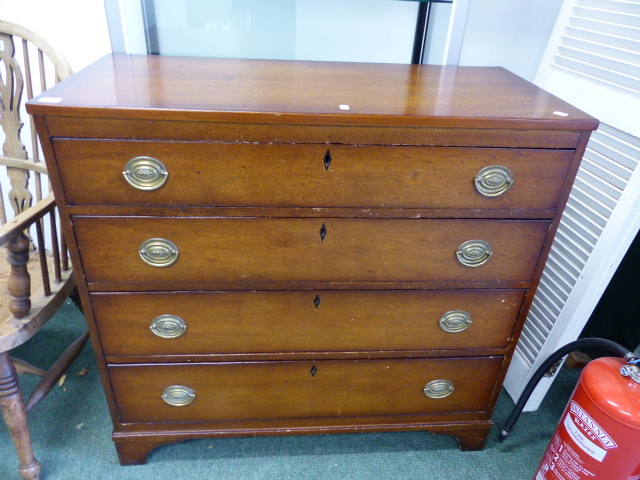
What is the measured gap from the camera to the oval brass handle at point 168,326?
3.80 ft

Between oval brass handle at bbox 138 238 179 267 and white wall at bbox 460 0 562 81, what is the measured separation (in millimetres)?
1123

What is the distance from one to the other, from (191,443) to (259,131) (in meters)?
1.06

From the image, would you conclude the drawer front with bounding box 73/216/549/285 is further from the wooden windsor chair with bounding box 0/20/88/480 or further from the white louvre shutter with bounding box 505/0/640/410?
the white louvre shutter with bounding box 505/0/640/410

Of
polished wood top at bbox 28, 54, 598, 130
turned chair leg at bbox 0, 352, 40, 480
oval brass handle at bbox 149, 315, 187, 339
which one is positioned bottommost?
turned chair leg at bbox 0, 352, 40, 480

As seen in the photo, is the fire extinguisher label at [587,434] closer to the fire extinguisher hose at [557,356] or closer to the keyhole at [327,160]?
the fire extinguisher hose at [557,356]

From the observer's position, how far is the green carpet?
141cm

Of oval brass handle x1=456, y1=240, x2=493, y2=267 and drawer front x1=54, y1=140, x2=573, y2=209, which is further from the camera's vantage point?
oval brass handle x1=456, y1=240, x2=493, y2=267

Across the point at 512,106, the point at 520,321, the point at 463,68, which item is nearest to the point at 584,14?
the point at 463,68

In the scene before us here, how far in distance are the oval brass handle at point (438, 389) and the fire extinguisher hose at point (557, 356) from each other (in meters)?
0.27

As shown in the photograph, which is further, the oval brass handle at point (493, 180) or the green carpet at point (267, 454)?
the green carpet at point (267, 454)

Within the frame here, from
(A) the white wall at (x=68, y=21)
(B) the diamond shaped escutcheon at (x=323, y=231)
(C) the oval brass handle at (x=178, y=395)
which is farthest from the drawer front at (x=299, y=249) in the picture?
(A) the white wall at (x=68, y=21)

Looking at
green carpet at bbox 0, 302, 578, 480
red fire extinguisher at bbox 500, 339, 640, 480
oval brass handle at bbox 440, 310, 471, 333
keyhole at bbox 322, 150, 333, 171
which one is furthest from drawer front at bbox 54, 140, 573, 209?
green carpet at bbox 0, 302, 578, 480

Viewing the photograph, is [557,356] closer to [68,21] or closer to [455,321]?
[455,321]

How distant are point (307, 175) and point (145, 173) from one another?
323 millimetres
